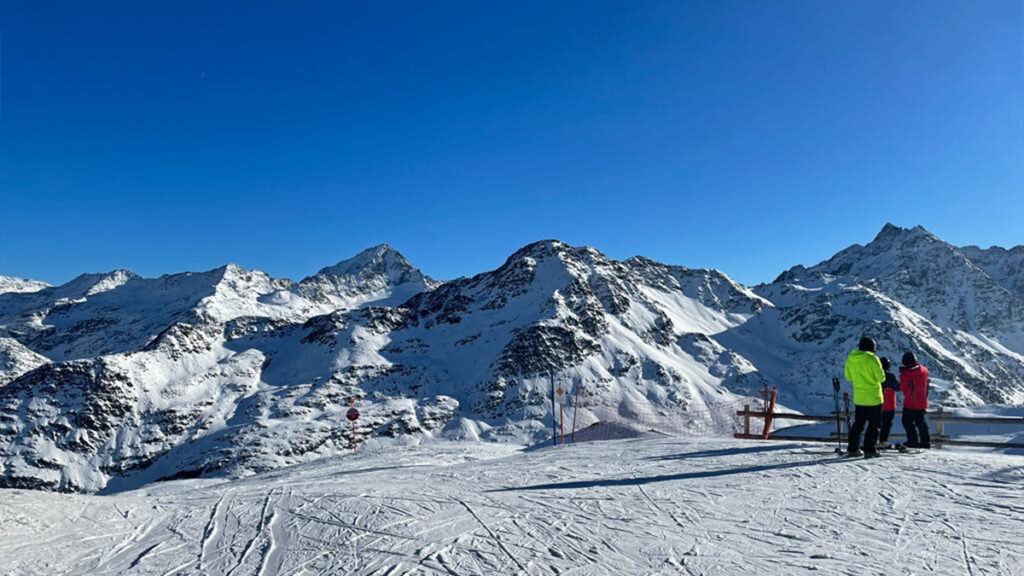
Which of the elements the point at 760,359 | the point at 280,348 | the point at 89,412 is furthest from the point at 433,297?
the point at 760,359

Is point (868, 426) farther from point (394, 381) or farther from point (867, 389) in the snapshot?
point (394, 381)

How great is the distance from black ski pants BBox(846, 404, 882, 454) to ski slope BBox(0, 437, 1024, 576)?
0.99m

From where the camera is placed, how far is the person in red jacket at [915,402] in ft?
50.0

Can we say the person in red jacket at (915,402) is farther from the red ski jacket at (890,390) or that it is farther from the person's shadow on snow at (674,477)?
the person's shadow on snow at (674,477)

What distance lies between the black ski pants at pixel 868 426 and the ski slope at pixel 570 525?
3.23 feet

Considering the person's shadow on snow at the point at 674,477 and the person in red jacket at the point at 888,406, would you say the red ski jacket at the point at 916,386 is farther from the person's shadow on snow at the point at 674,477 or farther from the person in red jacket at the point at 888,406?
the person's shadow on snow at the point at 674,477

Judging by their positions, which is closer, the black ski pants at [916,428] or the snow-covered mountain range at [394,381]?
the black ski pants at [916,428]

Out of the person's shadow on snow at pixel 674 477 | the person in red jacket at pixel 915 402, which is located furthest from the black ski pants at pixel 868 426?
the person in red jacket at pixel 915 402

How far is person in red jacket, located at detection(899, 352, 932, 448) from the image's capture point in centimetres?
1525

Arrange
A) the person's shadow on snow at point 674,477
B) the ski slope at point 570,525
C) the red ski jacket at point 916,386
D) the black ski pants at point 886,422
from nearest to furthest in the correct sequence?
the ski slope at point 570,525, the person's shadow on snow at point 674,477, the black ski pants at point 886,422, the red ski jacket at point 916,386

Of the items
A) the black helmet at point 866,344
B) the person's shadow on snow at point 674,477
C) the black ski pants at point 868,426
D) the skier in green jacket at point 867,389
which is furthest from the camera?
the black ski pants at point 868,426

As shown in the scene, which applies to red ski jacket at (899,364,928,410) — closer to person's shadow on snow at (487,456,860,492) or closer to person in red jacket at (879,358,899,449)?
person in red jacket at (879,358,899,449)

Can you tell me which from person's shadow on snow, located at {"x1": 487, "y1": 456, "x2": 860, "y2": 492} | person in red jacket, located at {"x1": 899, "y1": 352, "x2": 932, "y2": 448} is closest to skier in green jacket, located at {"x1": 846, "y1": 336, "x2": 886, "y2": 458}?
person's shadow on snow, located at {"x1": 487, "y1": 456, "x2": 860, "y2": 492}

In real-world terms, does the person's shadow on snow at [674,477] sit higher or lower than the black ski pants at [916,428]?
lower
